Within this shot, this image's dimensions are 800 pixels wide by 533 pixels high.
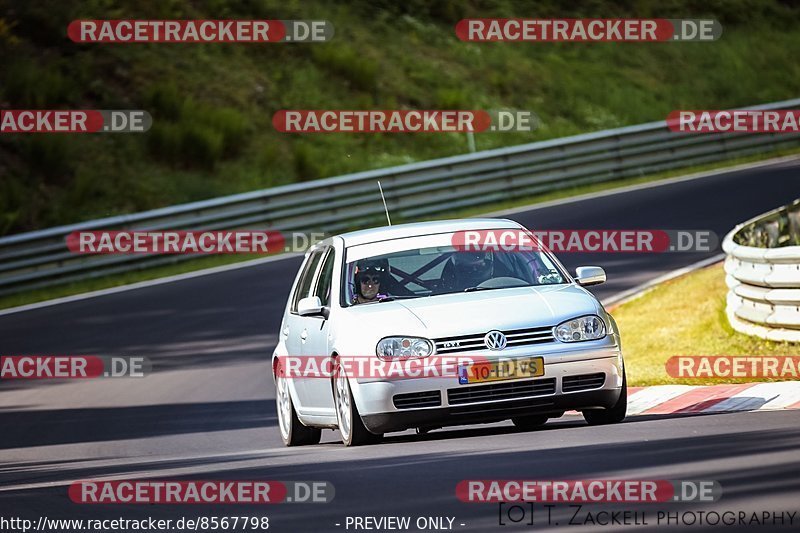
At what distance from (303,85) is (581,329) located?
25.8 m

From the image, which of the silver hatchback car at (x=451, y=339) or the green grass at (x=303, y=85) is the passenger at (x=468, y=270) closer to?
the silver hatchback car at (x=451, y=339)

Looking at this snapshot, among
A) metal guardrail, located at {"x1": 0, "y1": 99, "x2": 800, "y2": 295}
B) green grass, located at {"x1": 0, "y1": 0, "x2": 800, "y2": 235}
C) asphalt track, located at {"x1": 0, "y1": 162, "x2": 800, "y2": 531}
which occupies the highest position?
green grass, located at {"x1": 0, "y1": 0, "x2": 800, "y2": 235}

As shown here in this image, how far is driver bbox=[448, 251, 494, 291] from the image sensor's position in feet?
36.7

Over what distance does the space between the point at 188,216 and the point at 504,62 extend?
1464 cm

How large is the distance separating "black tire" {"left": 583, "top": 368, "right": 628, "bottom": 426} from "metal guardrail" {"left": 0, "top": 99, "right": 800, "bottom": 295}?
15434 mm

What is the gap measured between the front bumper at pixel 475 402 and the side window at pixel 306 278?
2.34 m

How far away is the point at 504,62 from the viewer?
39.2 m

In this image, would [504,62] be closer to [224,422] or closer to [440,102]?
[440,102]

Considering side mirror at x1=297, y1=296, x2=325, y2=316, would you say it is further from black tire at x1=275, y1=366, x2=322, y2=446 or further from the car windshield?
black tire at x1=275, y1=366, x2=322, y2=446

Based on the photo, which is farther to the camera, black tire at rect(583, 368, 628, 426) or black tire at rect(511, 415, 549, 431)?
black tire at rect(511, 415, 549, 431)

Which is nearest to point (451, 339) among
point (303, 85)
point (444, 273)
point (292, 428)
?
point (444, 273)

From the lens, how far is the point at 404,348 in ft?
33.4

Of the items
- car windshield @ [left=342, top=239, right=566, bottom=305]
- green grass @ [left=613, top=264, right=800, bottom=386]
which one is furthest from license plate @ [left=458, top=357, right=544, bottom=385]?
green grass @ [left=613, top=264, right=800, bottom=386]

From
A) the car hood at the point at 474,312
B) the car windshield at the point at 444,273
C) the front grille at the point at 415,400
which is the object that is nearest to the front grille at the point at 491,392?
the front grille at the point at 415,400
